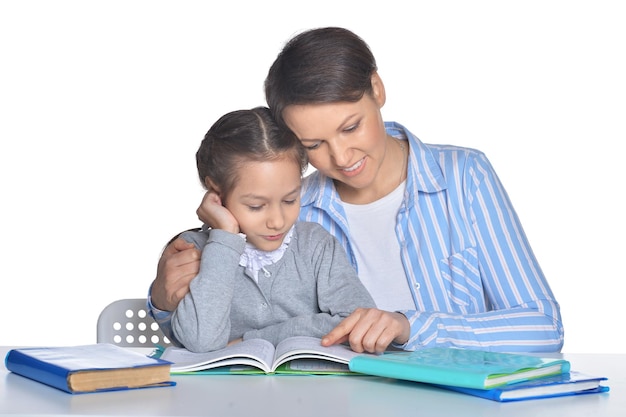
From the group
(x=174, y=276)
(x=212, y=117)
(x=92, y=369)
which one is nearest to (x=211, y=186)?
(x=174, y=276)

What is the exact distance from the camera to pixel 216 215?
2004 mm

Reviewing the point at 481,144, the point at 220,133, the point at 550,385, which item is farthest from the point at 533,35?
the point at 550,385

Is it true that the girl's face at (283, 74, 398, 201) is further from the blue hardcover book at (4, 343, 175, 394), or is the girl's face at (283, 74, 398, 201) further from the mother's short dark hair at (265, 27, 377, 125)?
the blue hardcover book at (4, 343, 175, 394)

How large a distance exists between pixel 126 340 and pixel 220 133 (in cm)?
80

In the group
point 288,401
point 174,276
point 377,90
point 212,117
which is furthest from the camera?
point 212,117

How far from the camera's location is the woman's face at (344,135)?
2.20m

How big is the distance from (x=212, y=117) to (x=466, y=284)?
1.94 metres

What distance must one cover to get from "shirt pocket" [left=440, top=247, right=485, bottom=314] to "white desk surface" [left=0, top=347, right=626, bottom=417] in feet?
2.57

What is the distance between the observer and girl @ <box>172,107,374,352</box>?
193 cm

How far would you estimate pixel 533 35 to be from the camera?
404cm

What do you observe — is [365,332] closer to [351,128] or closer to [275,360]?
[275,360]

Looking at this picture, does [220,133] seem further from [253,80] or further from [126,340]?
[253,80]

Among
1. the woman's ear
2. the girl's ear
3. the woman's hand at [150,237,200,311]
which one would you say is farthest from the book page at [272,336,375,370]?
the woman's ear

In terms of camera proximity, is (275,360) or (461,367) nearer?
(461,367)
